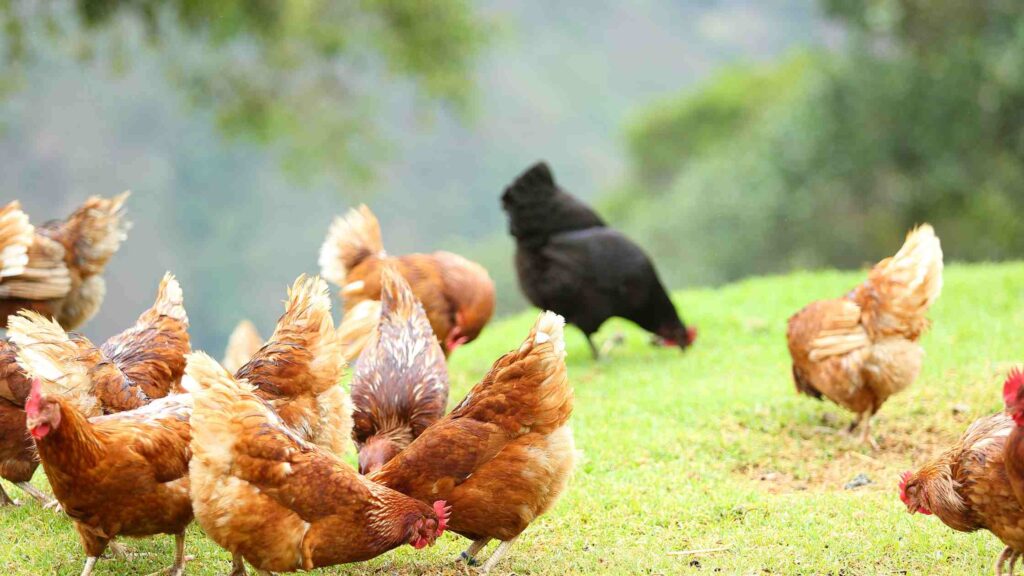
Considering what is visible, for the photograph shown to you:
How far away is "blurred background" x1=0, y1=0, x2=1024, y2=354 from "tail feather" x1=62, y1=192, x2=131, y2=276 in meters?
3.47

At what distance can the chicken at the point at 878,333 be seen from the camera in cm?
730

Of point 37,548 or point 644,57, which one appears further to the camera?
point 644,57

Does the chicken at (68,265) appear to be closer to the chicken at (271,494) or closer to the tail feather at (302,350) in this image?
the tail feather at (302,350)

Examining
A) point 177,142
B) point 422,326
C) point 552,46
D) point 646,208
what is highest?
point 552,46

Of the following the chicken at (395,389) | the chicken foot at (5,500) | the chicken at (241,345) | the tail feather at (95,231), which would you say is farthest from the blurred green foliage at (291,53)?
the chicken foot at (5,500)

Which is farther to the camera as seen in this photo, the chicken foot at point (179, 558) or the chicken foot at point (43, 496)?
the chicken foot at point (43, 496)

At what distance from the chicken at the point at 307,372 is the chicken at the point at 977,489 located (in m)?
3.34

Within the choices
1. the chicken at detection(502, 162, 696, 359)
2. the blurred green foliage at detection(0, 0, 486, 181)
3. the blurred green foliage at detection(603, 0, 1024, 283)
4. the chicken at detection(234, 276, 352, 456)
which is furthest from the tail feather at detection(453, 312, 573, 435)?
the blurred green foliage at detection(603, 0, 1024, 283)

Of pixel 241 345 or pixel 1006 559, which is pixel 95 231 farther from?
pixel 1006 559

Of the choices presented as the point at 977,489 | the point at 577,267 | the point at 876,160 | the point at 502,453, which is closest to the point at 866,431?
A: the point at 977,489

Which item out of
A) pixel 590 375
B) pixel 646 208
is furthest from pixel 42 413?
pixel 646 208

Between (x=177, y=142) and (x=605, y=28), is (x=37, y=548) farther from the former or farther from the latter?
(x=605, y=28)

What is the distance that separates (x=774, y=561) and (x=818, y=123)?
673 inches

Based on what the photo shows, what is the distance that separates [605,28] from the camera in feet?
126
